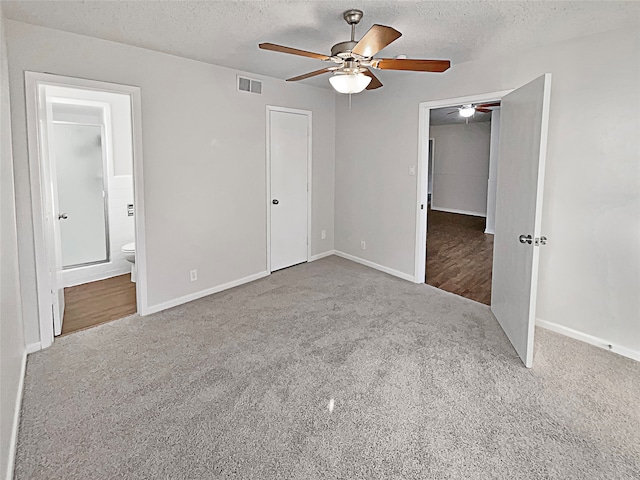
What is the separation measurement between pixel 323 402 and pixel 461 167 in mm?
8981

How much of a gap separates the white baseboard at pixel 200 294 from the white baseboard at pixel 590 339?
297cm

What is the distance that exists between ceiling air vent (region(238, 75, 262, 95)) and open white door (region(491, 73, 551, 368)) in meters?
2.51

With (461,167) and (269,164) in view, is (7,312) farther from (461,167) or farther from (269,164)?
(461,167)

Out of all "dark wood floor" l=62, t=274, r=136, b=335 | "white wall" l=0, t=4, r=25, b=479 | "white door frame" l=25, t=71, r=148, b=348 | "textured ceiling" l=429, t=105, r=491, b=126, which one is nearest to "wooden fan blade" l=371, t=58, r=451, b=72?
"white door frame" l=25, t=71, r=148, b=348

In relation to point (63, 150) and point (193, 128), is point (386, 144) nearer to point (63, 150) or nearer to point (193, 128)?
point (193, 128)

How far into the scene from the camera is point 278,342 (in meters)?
3.01

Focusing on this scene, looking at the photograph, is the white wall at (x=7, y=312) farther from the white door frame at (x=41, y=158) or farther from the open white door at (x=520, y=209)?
the open white door at (x=520, y=209)

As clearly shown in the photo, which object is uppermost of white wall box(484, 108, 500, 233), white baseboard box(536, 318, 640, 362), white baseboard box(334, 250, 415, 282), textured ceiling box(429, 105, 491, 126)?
textured ceiling box(429, 105, 491, 126)

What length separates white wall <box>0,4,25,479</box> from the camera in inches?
68.8

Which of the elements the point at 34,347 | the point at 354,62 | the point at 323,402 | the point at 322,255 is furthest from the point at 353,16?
the point at 322,255

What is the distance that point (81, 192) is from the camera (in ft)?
14.6

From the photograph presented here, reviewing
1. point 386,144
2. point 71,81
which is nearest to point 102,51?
point 71,81

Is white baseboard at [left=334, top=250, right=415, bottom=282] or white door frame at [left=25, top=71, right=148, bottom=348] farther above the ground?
white door frame at [left=25, top=71, right=148, bottom=348]

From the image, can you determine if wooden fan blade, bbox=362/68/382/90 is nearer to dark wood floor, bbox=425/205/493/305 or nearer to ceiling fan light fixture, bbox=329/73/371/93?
ceiling fan light fixture, bbox=329/73/371/93
